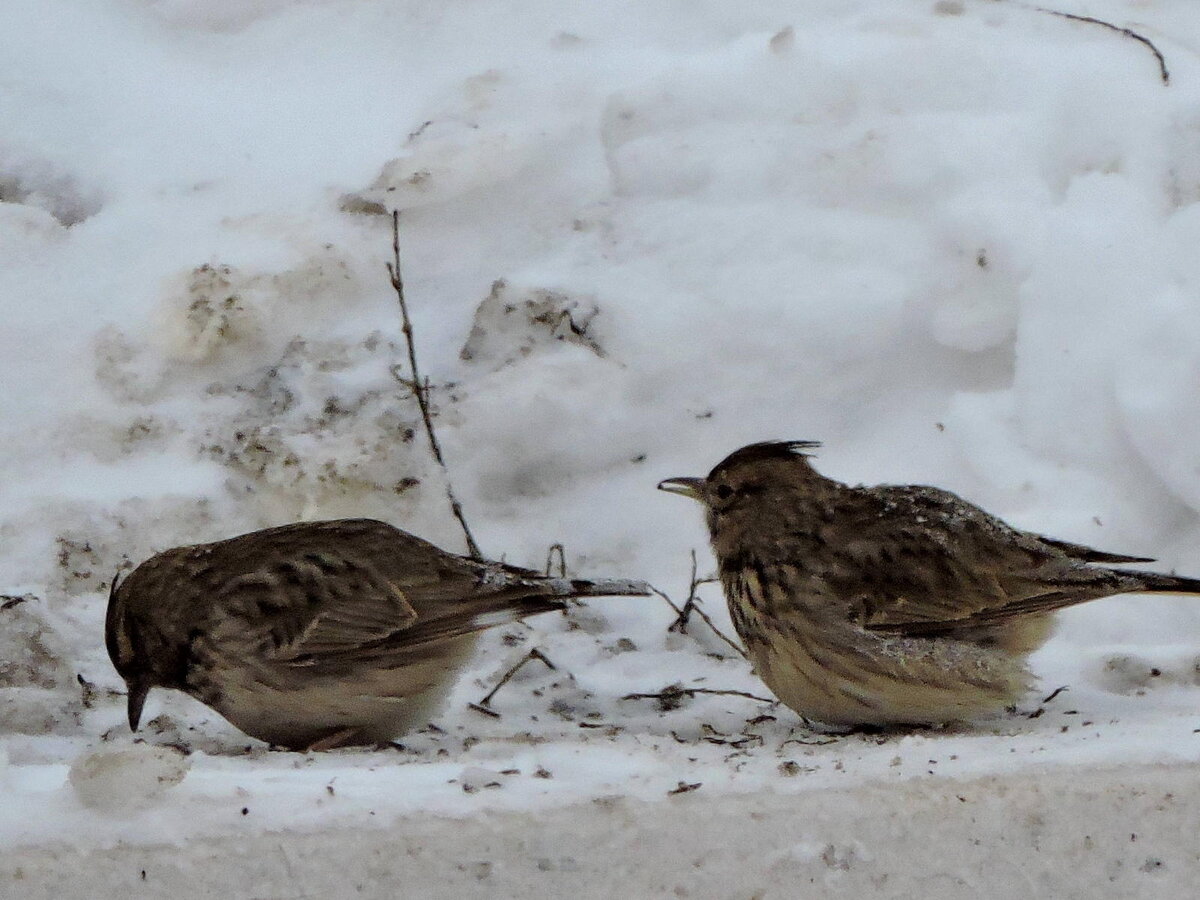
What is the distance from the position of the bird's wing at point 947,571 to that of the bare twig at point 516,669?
912 millimetres

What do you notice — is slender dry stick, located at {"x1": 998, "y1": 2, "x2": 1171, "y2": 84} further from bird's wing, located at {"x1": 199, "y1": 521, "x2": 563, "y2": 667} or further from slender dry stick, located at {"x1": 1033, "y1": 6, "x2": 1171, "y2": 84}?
bird's wing, located at {"x1": 199, "y1": 521, "x2": 563, "y2": 667}

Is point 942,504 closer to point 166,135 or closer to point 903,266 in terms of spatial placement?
point 903,266

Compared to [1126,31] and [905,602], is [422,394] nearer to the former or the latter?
[905,602]

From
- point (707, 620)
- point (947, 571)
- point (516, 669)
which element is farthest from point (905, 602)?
point (516, 669)

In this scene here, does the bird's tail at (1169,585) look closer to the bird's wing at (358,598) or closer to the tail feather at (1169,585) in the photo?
the tail feather at (1169,585)

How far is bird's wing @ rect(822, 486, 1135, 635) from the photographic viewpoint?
15.4ft

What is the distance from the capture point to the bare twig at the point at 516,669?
5.00 m

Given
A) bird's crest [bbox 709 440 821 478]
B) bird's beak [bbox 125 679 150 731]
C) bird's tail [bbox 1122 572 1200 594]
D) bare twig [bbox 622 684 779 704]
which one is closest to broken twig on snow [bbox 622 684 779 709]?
bare twig [bbox 622 684 779 704]

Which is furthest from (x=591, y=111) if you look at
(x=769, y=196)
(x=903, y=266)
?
(x=903, y=266)

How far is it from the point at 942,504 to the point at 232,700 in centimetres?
210

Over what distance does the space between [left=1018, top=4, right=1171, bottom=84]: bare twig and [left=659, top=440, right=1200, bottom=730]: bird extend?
8.24 feet

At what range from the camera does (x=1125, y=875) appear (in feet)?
12.0

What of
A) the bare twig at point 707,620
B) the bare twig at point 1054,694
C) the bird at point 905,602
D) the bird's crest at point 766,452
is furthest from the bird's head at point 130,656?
the bare twig at point 1054,694

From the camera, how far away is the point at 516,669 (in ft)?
16.6
